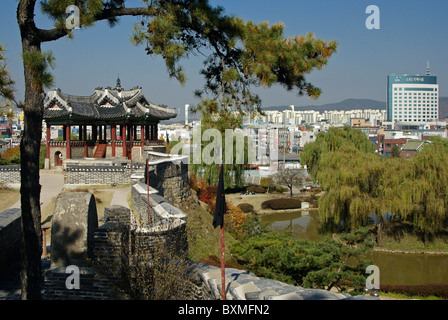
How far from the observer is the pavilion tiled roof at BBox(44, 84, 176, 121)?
18844mm

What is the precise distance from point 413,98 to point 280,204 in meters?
130

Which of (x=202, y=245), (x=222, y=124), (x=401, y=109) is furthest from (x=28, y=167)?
(x=401, y=109)

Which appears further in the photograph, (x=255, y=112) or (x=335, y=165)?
(x=335, y=165)

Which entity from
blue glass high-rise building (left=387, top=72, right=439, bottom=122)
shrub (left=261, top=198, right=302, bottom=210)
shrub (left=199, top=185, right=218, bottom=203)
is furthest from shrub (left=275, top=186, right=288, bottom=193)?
blue glass high-rise building (left=387, top=72, right=439, bottom=122)

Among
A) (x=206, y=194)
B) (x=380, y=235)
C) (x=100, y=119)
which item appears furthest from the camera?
(x=206, y=194)

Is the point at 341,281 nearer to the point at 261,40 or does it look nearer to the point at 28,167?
the point at 261,40

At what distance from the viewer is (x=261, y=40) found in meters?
4.63

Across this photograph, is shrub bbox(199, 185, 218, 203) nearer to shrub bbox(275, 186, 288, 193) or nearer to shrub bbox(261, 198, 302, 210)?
shrub bbox(261, 198, 302, 210)

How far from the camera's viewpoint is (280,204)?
28.3 metres

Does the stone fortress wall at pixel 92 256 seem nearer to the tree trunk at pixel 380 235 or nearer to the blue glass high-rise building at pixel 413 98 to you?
the tree trunk at pixel 380 235

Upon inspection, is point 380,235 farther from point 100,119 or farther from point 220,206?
point 220,206

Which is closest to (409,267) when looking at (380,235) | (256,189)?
(380,235)
